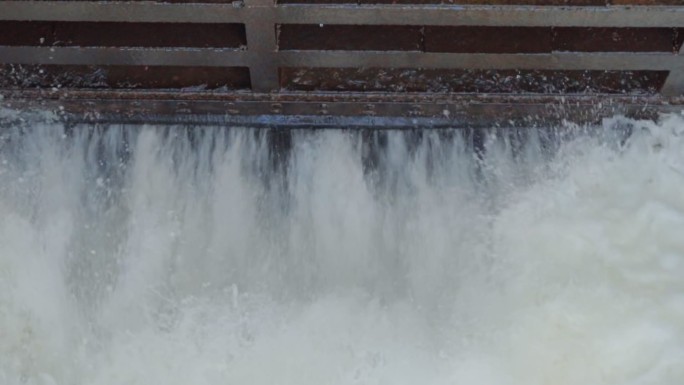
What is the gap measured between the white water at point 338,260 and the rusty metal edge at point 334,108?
8cm

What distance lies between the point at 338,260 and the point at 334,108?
59 centimetres

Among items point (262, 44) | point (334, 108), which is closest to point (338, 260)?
point (334, 108)

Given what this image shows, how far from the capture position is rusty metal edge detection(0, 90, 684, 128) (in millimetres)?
3279

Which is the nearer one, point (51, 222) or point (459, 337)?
point (459, 337)

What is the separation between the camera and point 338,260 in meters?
3.27

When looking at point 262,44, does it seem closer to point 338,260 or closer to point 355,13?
point 355,13

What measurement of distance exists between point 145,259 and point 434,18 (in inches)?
54.6

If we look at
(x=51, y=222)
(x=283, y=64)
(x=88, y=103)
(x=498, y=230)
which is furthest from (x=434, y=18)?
(x=51, y=222)

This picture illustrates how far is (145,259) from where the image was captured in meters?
3.24

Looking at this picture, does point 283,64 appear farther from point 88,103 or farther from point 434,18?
point 88,103

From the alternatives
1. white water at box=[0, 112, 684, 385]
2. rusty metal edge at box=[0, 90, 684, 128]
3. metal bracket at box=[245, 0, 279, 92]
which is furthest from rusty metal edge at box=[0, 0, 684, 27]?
white water at box=[0, 112, 684, 385]

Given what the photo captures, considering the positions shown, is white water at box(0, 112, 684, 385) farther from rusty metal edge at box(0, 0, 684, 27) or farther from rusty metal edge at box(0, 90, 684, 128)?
rusty metal edge at box(0, 0, 684, 27)

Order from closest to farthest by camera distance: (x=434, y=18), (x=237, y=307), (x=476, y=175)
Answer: (x=434, y=18)
(x=237, y=307)
(x=476, y=175)

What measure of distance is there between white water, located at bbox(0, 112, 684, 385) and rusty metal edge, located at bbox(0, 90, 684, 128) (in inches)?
3.0
